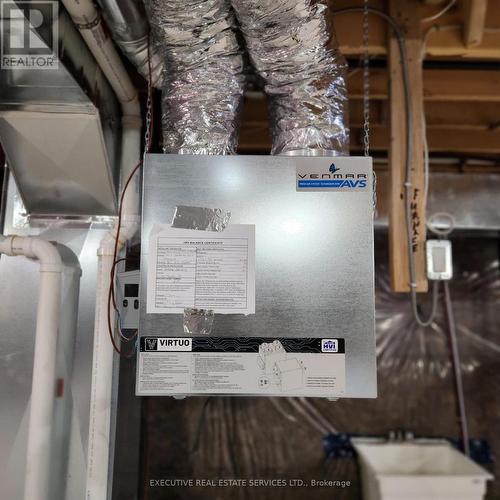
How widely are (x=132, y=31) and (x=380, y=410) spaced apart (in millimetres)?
2498

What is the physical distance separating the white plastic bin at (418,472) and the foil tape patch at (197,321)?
5.46 ft

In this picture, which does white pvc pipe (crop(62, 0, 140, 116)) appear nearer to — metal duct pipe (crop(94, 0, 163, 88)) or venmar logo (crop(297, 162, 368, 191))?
metal duct pipe (crop(94, 0, 163, 88))

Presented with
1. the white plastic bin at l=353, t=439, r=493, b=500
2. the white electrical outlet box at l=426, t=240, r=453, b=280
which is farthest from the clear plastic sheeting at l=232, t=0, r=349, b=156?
the white plastic bin at l=353, t=439, r=493, b=500

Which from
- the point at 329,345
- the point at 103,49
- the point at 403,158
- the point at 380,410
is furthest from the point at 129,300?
the point at 380,410

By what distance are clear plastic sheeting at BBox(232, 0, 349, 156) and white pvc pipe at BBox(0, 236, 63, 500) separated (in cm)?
87

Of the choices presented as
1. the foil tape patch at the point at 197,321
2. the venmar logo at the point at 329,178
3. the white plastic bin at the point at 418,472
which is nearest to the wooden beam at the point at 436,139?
the venmar logo at the point at 329,178

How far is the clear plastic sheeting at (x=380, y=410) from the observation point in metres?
A: 2.65

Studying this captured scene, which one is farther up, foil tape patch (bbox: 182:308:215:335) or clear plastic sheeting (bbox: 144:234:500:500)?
foil tape patch (bbox: 182:308:215:335)

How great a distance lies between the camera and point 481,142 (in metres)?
2.34

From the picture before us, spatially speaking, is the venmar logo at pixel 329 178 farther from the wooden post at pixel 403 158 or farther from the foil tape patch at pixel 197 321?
the foil tape patch at pixel 197 321

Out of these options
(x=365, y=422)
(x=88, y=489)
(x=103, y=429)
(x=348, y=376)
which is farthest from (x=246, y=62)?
(x=365, y=422)

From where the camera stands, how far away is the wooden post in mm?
1403

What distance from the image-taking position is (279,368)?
1.14 meters

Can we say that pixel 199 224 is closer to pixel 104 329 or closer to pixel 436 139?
pixel 104 329
